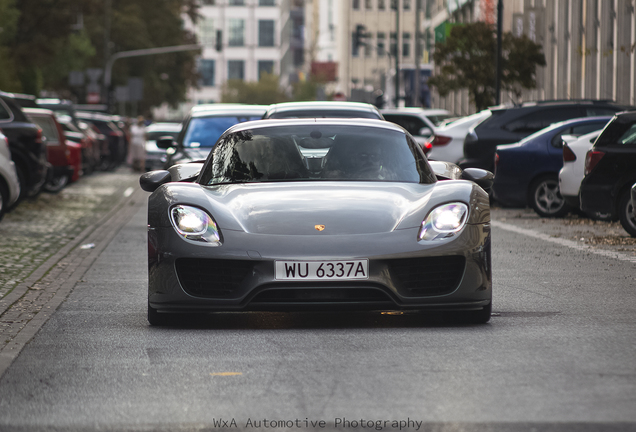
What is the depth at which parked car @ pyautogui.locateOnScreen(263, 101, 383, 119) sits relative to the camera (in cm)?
1525

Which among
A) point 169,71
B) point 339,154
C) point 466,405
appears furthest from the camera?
point 169,71

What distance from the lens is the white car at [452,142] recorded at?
22.8 meters

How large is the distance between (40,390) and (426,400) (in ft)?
6.08

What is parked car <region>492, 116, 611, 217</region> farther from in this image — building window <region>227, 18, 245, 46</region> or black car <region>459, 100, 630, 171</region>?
building window <region>227, 18, 245, 46</region>

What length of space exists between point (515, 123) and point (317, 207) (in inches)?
540

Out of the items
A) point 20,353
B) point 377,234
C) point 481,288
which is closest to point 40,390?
point 20,353

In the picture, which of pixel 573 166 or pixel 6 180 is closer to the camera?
pixel 573 166

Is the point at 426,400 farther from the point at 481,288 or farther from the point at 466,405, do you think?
the point at 481,288

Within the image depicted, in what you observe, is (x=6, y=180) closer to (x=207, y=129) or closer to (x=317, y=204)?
(x=207, y=129)

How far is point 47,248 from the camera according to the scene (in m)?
14.6

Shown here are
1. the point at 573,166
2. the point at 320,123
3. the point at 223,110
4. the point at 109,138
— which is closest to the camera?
the point at 320,123

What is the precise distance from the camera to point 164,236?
25.5ft

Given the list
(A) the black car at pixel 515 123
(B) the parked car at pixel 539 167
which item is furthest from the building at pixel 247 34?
(B) the parked car at pixel 539 167

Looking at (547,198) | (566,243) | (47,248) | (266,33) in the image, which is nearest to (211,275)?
(47,248)
